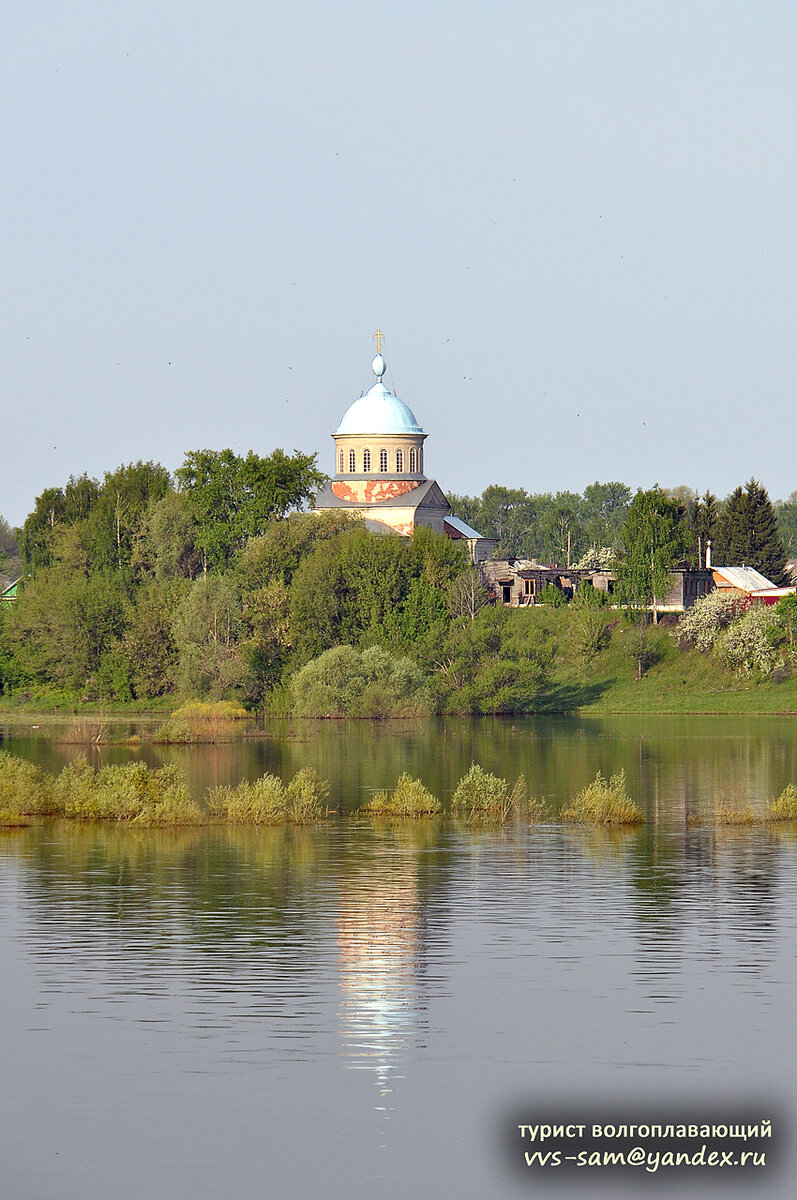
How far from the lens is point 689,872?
101 feet

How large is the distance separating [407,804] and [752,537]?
263ft

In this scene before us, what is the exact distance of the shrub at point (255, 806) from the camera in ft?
123

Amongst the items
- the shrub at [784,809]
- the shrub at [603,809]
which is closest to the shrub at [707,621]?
the shrub at [784,809]

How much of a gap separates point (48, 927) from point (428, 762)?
30.1 metres

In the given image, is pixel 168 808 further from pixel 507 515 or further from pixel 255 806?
pixel 507 515

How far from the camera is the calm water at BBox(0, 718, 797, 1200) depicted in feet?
52.6

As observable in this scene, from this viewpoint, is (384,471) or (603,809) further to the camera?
(384,471)

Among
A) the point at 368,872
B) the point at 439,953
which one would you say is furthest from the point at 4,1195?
the point at 368,872

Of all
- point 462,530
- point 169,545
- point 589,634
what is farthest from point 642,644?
point 462,530

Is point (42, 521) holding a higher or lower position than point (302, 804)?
higher

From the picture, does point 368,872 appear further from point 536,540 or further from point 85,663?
point 536,540

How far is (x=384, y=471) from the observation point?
371ft

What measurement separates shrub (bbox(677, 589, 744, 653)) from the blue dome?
2545 centimetres

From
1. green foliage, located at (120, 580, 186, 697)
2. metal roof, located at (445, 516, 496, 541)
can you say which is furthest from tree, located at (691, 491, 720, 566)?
green foliage, located at (120, 580, 186, 697)
